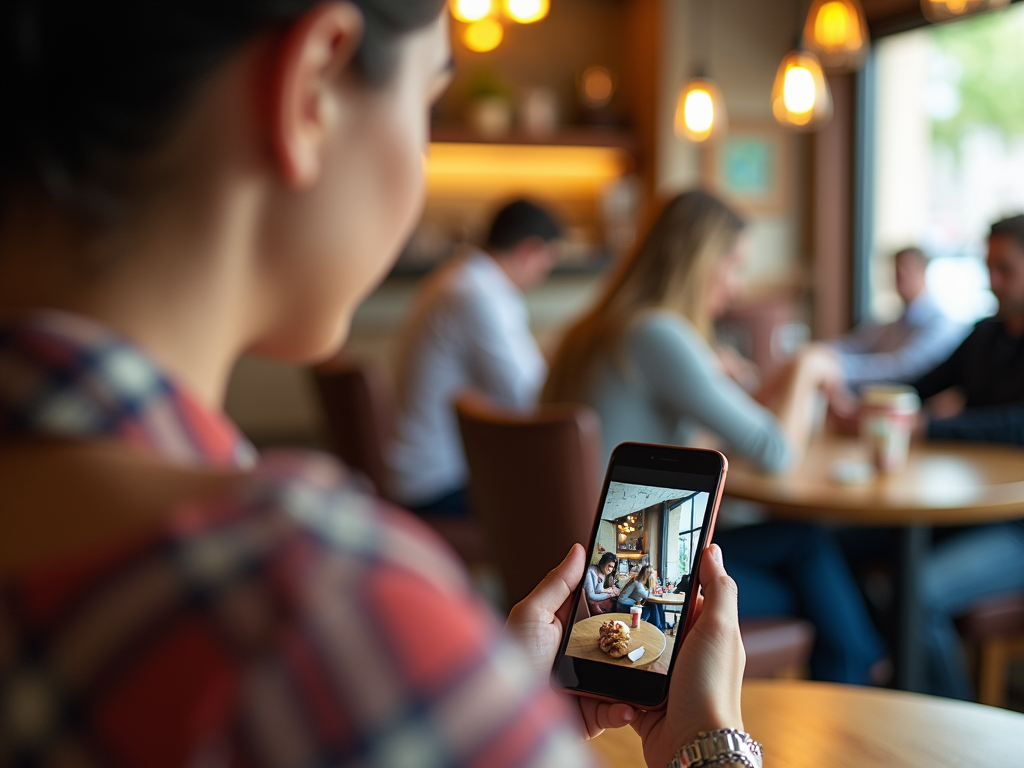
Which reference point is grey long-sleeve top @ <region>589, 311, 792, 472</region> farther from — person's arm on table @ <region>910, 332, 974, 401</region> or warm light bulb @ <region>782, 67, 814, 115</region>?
warm light bulb @ <region>782, 67, 814, 115</region>

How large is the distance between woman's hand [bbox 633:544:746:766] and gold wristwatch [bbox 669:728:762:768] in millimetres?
17

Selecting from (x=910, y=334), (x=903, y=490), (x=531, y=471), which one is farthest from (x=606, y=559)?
(x=910, y=334)

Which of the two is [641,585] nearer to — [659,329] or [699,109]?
[659,329]

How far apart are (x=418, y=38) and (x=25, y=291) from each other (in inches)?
Answer: 7.6

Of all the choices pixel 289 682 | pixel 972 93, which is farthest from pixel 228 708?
pixel 972 93

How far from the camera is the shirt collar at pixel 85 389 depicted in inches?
13.0

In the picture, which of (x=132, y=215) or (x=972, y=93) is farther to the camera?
(x=972, y=93)

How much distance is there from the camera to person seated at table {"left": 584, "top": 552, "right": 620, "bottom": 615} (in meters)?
0.77

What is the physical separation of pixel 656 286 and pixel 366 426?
967 mm

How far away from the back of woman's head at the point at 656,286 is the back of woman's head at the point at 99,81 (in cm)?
181

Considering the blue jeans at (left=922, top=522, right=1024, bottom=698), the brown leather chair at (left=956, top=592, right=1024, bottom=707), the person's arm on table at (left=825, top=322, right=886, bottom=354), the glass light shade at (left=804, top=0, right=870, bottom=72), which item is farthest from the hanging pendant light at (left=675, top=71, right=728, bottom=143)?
the brown leather chair at (left=956, top=592, right=1024, bottom=707)

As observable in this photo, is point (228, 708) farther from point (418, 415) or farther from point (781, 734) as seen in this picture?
point (418, 415)

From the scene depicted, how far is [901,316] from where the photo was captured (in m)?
4.62

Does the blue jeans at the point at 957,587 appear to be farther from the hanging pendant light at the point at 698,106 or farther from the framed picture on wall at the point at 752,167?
the framed picture on wall at the point at 752,167
